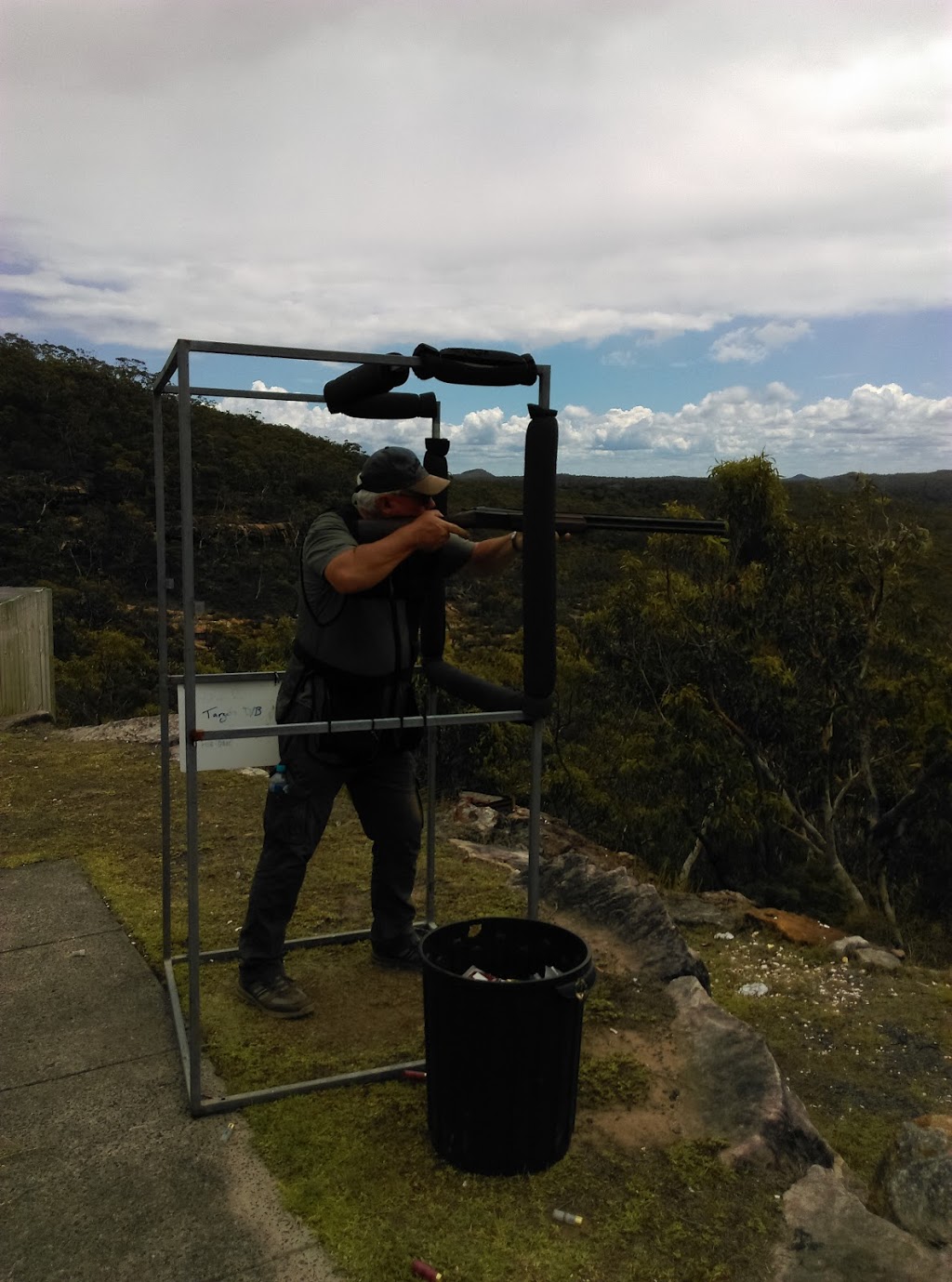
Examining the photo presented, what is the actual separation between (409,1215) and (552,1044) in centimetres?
56

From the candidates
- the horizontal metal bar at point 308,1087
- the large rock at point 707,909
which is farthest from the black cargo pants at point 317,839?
the large rock at point 707,909

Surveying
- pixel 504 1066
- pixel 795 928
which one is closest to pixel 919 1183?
pixel 504 1066

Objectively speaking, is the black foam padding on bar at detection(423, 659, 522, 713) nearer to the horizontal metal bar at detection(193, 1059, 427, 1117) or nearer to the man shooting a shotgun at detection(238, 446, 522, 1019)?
the man shooting a shotgun at detection(238, 446, 522, 1019)

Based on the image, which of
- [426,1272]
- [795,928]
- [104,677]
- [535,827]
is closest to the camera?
[426,1272]

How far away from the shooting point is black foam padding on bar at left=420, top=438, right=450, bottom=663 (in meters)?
3.94

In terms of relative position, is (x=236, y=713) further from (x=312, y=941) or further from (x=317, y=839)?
(x=312, y=941)

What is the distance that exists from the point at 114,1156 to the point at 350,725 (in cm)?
138

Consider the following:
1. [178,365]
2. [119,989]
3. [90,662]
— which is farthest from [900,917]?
[178,365]

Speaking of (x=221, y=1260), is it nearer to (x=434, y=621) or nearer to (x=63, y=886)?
(x=434, y=621)

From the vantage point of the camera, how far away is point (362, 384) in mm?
3316

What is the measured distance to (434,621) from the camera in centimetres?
400

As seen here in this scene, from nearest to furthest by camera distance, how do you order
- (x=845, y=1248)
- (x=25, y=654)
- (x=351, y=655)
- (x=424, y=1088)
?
(x=845, y=1248) → (x=424, y=1088) → (x=351, y=655) → (x=25, y=654)

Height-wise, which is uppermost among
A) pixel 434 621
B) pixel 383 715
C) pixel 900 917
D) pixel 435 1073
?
pixel 434 621

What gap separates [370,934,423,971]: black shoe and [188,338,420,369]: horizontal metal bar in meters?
2.30
